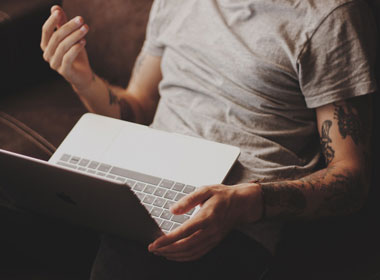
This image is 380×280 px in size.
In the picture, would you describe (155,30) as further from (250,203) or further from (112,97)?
(250,203)

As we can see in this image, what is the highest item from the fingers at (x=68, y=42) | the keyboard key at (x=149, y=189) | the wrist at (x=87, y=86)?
the fingers at (x=68, y=42)

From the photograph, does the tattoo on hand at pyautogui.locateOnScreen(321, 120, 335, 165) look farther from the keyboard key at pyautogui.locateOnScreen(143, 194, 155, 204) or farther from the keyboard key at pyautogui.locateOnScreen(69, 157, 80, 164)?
the keyboard key at pyautogui.locateOnScreen(69, 157, 80, 164)

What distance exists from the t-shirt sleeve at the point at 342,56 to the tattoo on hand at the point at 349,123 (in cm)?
3

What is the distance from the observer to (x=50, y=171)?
2.61ft

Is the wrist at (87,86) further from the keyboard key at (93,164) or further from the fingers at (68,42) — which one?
the keyboard key at (93,164)

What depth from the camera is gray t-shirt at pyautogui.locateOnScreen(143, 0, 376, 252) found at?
99 centimetres

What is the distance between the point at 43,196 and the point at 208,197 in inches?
14.5

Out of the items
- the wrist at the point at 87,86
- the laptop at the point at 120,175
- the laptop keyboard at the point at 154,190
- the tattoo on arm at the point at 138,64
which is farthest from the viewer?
the tattoo on arm at the point at 138,64

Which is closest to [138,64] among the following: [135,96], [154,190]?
[135,96]

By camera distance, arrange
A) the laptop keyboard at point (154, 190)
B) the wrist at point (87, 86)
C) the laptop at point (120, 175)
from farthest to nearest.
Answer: the wrist at point (87, 86)
the laptop keyboard at point (154, 190)
the laptop at point (120, 175)

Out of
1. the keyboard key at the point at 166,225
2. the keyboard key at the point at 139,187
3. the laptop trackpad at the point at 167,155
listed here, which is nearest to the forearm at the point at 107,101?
the laptop trackpad at the point at 167,155

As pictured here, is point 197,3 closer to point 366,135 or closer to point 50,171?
point 366,135

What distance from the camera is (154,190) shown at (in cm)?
98

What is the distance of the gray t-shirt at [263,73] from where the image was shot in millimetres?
990
